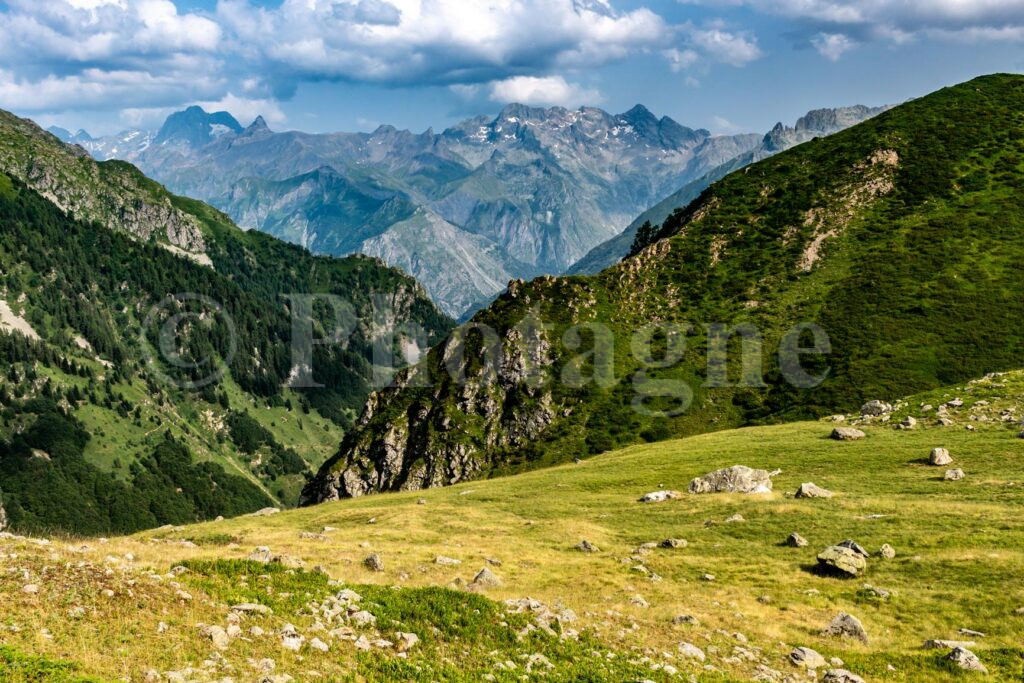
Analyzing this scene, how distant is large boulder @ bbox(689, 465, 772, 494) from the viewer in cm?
5481

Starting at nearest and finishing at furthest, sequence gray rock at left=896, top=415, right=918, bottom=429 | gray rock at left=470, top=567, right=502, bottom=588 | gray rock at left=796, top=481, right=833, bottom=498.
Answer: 1. gray rock at left=470, top=567, right=502, bottom=588
2. gray rock at left=796, top=481, right=833, bottom=498
3. gray rock at left=896, top=415, right=918, bottom=429

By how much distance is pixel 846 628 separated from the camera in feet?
90.6

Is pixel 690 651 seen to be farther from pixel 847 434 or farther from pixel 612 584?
pixel 847 434

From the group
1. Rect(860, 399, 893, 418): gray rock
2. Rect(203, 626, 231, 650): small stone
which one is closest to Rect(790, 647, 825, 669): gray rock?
Rect(203, 626, 231, 650): small stone

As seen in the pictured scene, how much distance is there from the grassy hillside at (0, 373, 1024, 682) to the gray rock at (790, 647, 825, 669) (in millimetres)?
383

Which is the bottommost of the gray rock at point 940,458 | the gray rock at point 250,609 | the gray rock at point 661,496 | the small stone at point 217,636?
the gray rock at point 661,496

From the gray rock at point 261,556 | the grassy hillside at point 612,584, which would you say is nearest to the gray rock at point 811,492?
the grassy hillside at point 612,584

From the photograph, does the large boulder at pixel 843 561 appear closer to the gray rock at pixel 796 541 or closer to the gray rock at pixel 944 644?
the gray rock at pixel 796 541

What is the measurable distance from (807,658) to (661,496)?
3303cm

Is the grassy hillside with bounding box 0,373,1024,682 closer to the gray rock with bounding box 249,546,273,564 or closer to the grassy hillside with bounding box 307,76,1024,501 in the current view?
the gray rock with bounding box 249,546,273,564

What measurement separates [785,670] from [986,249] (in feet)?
456

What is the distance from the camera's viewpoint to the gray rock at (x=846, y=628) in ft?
89.2

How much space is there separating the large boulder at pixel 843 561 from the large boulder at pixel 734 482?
1807 cm

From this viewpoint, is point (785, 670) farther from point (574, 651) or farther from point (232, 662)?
point (232, 662)
